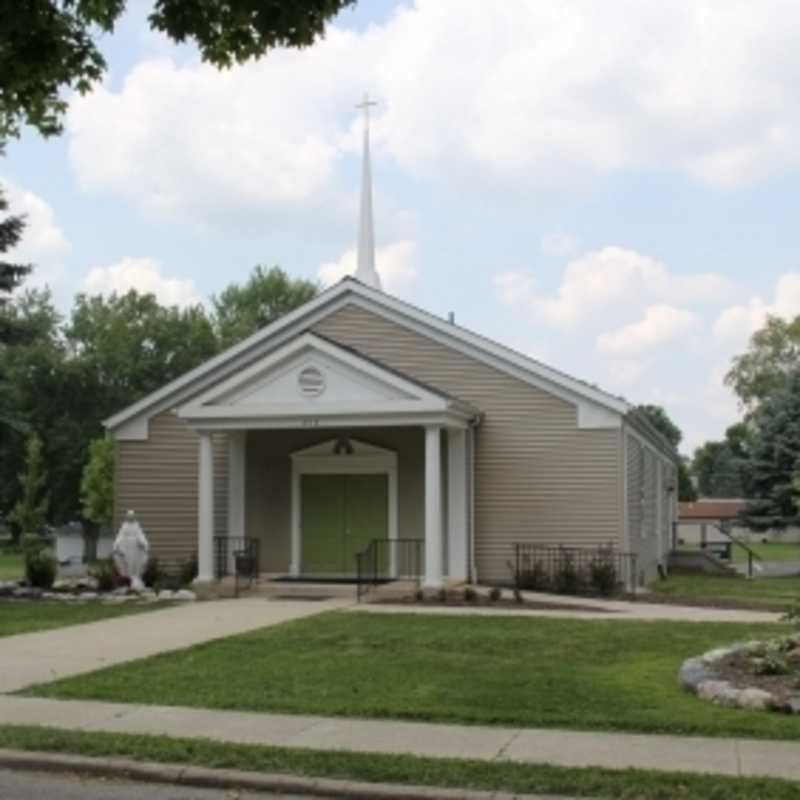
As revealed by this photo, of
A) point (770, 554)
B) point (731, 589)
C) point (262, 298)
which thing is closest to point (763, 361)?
point (770, 554)

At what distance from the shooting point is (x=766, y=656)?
10773 millimetres

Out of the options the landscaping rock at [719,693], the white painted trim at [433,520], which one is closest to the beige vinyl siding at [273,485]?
the white painted trim at [433,520]

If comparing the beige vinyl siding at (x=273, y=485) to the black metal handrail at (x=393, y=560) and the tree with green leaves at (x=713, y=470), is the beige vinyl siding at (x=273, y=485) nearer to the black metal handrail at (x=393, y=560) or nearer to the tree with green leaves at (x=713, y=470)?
the black metal handrail at (x=393, y=560)

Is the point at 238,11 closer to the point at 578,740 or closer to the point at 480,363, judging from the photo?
the point at 578,740

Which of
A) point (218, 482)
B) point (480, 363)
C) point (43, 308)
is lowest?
point (218, 482)

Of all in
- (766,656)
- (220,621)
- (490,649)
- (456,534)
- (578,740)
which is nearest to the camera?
(578,740)

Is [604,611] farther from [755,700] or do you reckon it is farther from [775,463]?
[775,463]

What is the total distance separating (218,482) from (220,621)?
8.18 meters

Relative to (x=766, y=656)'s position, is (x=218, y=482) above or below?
above

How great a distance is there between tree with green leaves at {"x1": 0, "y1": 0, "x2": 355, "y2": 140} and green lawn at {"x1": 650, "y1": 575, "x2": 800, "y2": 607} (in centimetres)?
1453

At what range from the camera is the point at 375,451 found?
23.4m

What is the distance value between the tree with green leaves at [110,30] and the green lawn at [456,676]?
5.13m

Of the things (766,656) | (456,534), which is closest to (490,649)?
(766,656)

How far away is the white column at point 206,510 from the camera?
21.9 meters
